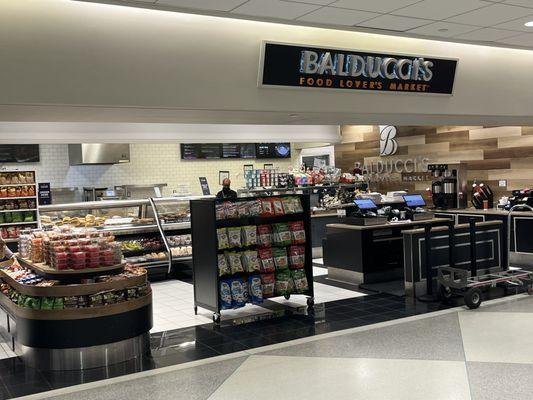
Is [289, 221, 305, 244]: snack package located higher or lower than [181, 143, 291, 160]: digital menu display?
lower

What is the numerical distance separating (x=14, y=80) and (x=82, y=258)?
1.73 metres

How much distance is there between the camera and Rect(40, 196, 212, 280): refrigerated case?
905 centimetres

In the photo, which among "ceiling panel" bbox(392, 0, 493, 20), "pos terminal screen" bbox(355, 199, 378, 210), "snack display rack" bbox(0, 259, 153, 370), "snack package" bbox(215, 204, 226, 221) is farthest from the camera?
"pos terminal screen" bbox(355, 199, 378, 210)

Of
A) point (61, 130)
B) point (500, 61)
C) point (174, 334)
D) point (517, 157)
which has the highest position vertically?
point (500, 61)

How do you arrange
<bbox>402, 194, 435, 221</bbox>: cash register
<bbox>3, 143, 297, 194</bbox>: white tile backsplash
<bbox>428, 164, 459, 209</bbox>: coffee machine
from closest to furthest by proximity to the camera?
1. <bbox>402, 194, 435, 221</bbox>: cash register
2. <bbox>428, 164, 459, 209</bbox>: coffee machine
3. <bbox>3, 143, 297, 194</bbox>: white tile backsplash

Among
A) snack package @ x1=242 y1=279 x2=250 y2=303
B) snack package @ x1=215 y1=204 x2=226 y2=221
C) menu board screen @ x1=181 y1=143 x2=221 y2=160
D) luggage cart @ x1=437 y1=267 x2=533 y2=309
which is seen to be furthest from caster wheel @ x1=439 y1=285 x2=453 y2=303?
Answer: menu board screen @ x1=181 y1=143 x2=221 y2=160

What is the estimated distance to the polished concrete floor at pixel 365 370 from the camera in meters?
4.50

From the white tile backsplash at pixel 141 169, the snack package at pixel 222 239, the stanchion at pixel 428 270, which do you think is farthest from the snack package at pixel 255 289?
the white tile backsplash at pixel 141 169

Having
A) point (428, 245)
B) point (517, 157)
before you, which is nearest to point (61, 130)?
point (428, 245)

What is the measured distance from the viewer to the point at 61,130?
8.99 meters

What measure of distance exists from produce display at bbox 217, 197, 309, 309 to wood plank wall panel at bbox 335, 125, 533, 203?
5319 millimetres

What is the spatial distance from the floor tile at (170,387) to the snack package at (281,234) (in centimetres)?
227

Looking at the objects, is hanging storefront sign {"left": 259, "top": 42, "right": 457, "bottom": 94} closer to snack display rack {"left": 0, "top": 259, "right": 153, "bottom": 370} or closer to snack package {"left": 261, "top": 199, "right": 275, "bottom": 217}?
snack package {"left": 261, "top": 199, "right": 275, "bottom": 217}

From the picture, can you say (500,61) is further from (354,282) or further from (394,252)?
(354,282)
